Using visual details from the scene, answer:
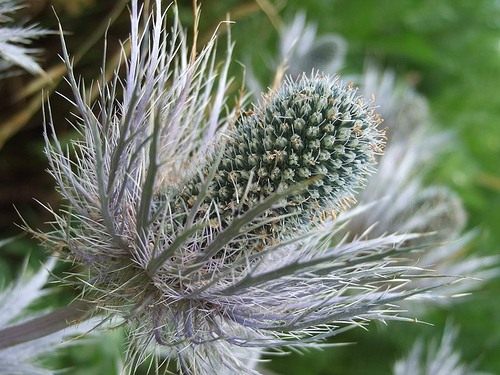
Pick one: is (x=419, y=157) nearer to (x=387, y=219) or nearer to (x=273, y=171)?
(x=387, y=219)

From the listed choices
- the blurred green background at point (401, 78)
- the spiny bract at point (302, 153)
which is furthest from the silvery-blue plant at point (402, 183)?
the spiny bract at point (302, 153)

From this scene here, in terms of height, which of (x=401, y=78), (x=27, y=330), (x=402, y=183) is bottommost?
(x=27, y=330)

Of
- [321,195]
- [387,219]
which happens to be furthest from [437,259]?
[321,195]

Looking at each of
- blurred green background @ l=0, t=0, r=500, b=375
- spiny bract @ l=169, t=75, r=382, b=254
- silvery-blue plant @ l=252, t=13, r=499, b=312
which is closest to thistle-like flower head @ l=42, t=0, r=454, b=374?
spiny bract @ l=169, t=75, r=382, b=254

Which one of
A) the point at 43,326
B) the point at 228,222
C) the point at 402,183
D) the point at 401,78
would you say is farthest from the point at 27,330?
the point at 401,78

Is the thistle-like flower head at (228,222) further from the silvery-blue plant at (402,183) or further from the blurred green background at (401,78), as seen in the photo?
the silvery-blue plant at (402,183)

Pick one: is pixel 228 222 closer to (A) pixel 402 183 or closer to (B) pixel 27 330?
(B) pixel 27 330

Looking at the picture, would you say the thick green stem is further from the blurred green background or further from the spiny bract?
the blurred green background
